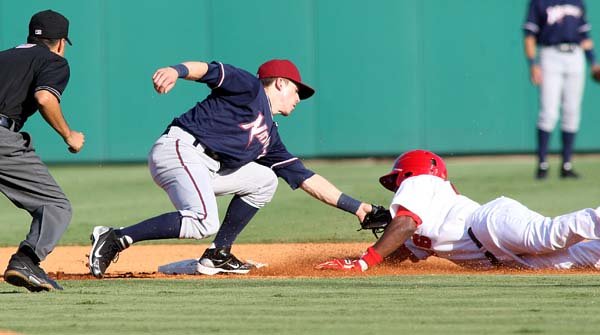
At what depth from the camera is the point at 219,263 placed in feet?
23.0

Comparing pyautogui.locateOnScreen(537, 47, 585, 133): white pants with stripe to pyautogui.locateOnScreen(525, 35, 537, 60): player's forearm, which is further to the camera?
pyautogui.locateOnScreen(537, 47, 585, 133): white pants with stripe

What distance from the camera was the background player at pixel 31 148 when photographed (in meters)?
5.78

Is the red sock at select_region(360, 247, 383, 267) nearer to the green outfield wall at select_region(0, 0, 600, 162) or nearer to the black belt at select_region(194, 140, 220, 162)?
the black belt at select_region(194, 140, 220, 162)

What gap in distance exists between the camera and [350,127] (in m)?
16.4

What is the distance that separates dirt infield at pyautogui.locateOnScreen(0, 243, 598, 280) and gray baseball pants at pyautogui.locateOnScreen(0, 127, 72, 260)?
829 mm

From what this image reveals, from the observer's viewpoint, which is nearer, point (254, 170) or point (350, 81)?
point (254, 170)

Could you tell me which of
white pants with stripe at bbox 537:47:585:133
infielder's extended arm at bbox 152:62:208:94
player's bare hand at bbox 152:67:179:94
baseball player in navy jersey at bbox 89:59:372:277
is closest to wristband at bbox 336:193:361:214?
baseball player in navy jersey at bbox 89:59:372:277

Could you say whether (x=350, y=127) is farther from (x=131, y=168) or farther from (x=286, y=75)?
(x=286, y=75)

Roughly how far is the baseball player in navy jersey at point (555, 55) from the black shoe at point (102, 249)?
309 inches

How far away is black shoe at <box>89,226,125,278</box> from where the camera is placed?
6.32m

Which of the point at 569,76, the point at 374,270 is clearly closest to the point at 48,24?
the point at 374,270

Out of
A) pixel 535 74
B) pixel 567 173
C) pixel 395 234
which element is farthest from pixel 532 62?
pixel 395 234

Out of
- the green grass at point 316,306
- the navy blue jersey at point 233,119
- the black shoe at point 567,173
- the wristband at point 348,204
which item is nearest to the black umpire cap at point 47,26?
the navy blue jersey at point 233,119

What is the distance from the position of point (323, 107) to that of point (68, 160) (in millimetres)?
3883
